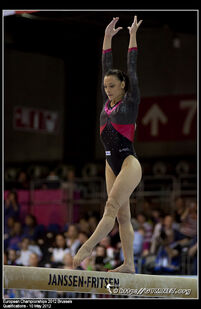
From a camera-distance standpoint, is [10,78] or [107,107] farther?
[10,78]

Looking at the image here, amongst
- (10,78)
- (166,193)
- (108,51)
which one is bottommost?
(166,193)

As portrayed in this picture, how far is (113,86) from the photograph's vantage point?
621 centimetres

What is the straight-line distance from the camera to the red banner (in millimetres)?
16016

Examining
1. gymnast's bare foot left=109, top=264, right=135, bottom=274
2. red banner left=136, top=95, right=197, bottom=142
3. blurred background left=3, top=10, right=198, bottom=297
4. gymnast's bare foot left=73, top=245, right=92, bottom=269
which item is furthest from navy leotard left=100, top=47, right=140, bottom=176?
red banner left=136, top=95, right=197, bottom=142

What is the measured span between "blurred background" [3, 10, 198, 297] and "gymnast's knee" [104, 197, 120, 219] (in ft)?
15.5

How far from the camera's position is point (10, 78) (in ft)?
57.2

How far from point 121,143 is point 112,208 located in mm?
623

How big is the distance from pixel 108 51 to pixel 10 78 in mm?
11341

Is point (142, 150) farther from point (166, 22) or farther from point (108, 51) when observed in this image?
point (108, 51)

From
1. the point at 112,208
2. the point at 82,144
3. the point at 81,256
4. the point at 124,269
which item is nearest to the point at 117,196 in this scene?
the point at 112,208

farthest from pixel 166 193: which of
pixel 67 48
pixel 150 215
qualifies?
pixel 67 48

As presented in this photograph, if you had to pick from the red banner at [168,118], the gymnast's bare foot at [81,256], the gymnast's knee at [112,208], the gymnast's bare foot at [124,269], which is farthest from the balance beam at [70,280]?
the red banner at [168,118]

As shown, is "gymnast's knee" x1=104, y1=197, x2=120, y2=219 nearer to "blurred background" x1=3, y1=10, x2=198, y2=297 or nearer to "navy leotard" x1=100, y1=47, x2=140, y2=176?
"navy leotard" x1=100, y1=47, x2=140, y2=176

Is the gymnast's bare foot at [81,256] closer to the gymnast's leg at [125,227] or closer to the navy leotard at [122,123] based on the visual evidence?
the gymnast's leg at [125,227]
